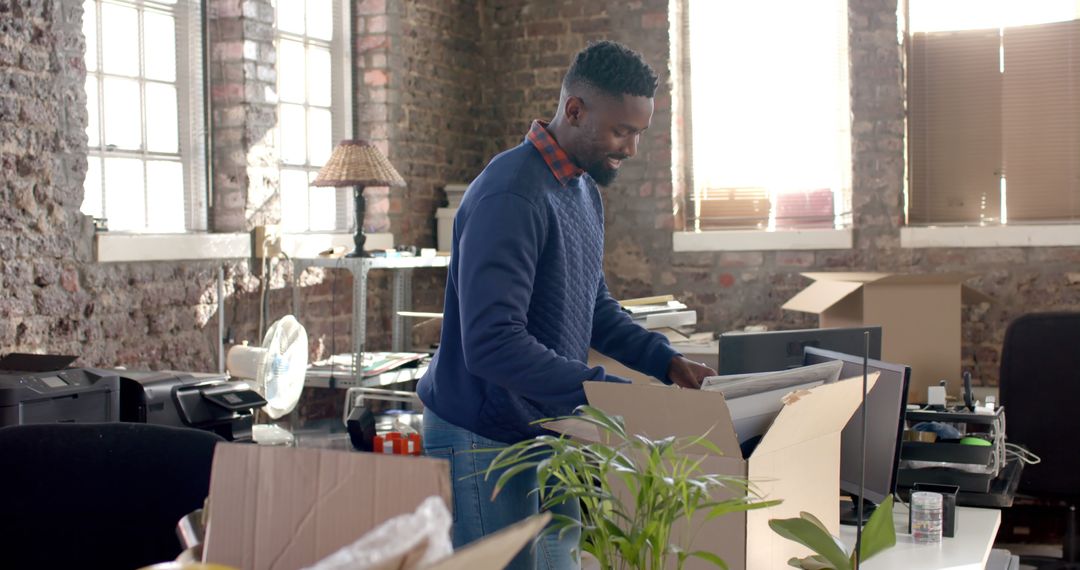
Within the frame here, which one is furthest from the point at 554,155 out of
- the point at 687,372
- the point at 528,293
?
the point at 687,372

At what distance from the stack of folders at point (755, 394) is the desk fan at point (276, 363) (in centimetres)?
240

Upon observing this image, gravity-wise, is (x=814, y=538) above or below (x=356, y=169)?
below

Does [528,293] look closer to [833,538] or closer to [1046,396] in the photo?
[833,538]

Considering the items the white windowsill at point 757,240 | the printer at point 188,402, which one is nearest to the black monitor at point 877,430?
the printer at point 188,402

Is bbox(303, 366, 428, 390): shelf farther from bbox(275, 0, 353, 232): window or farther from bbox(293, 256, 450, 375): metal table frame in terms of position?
bbox(275, 0, 353, 232): window

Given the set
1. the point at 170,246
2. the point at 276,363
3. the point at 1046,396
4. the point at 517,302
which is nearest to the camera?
the point at 517,302

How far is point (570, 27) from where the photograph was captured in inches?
253

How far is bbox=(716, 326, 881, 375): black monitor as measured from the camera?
2.66 m

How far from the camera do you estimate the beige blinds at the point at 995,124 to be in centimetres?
552

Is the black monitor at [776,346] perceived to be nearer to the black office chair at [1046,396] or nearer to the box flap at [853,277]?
the black office chair at [1046,396]

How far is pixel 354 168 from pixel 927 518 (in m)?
3.22

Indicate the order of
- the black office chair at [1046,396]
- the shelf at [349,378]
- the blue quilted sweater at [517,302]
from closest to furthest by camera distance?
the blue quilted sweater at [517,302], the black office chair at [1046,396], the shelf at [349,378]

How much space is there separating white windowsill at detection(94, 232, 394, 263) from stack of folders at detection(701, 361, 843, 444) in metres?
3.04

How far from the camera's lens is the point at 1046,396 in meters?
3.90
